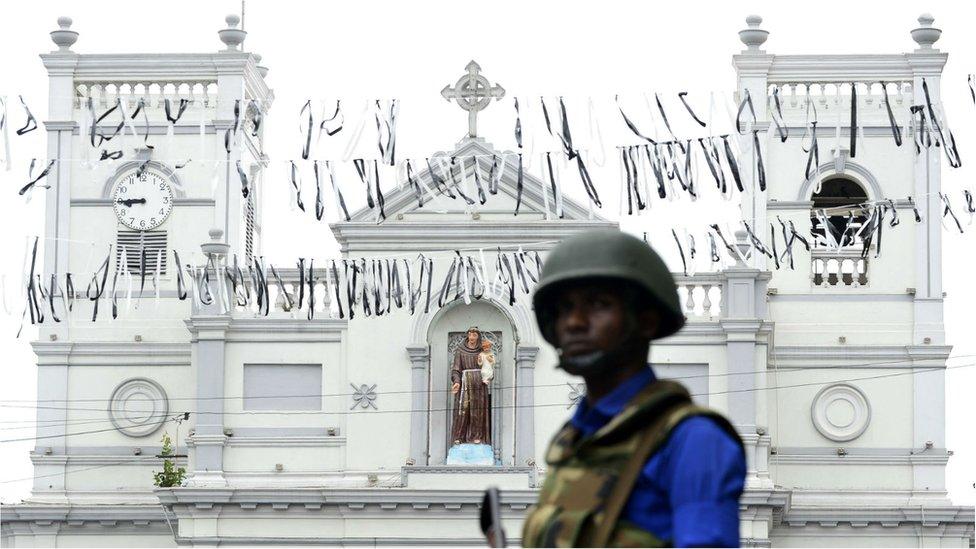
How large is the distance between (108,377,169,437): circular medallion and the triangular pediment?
18.0 feet

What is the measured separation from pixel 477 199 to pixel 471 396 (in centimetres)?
339

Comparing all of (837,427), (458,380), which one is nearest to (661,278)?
(458,380)

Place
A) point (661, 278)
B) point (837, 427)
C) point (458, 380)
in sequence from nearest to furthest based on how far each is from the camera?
1. point (661, 278)
2. point (458, 380)
3. point (837, 427)

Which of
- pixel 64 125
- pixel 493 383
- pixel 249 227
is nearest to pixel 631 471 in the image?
pixel 493 383

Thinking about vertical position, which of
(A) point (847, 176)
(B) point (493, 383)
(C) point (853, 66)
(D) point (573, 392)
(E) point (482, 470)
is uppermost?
(C) point (853, 66)

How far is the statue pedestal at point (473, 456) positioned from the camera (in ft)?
134

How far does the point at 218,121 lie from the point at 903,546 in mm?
14341

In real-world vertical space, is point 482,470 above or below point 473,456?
below

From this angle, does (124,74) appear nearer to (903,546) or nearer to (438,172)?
(438,172)

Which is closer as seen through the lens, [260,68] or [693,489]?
[693,489]

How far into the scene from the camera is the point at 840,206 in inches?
1706

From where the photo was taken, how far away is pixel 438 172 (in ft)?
136

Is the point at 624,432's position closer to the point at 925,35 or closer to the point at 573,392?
the point at 573,392

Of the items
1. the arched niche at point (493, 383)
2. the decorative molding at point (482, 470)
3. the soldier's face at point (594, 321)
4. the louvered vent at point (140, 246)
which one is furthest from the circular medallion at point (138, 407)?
the soldier's face at point (594, 321)
